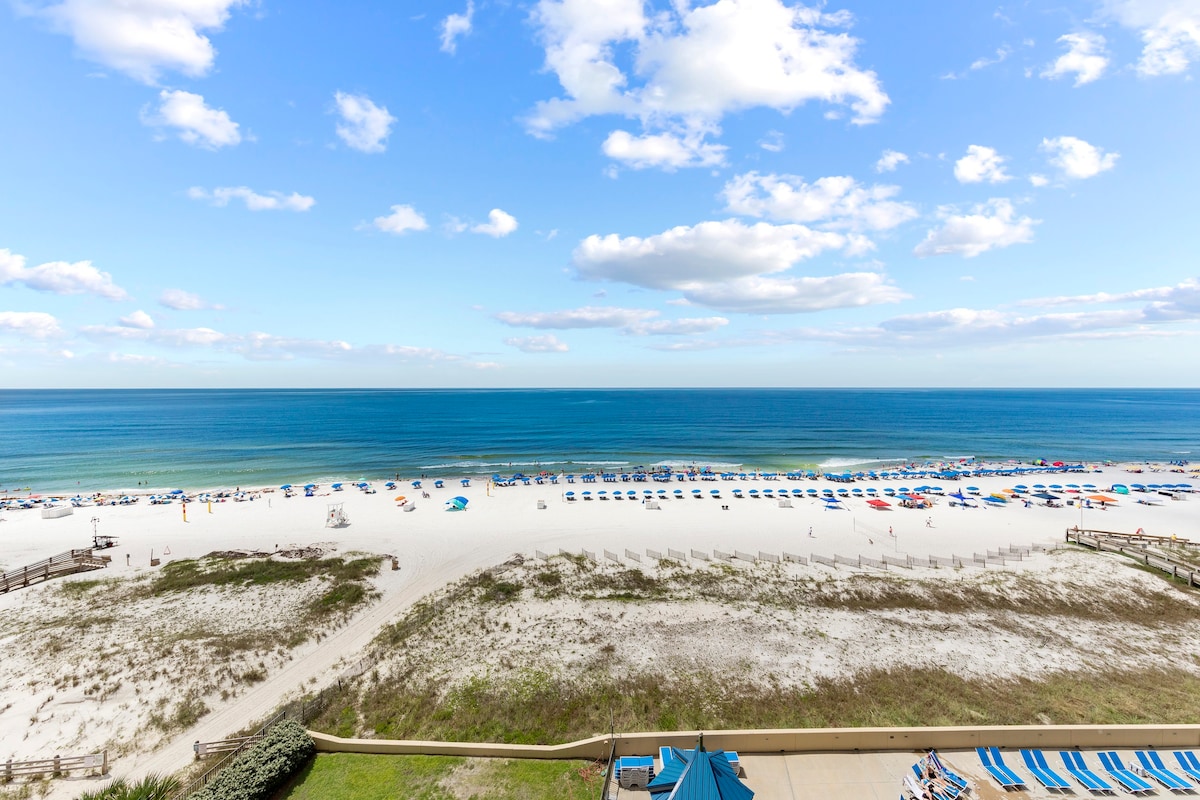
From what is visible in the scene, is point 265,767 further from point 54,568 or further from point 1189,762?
point 54,568

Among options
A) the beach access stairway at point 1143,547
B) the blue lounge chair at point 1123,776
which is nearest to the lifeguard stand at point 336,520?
the blue lounge chair at point 1123,776

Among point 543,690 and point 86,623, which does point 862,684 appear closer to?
point 543,690

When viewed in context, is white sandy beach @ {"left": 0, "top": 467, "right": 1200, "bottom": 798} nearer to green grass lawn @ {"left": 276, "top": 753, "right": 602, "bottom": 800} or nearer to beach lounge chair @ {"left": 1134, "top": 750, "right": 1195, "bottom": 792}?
green grass lawn @ {"left": 276, "top": 753, "right": 602, "bottom": 800}

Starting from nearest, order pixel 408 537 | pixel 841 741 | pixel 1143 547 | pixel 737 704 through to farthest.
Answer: pixel 841 741 → pixel 737 704 → pixel 1143 547 → pixel 408 537

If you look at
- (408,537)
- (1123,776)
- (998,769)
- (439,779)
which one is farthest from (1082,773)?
(408,537)

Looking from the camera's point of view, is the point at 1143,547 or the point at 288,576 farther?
the point at 1143,547

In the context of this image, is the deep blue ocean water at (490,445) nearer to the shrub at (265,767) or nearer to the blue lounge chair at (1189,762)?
the shrub at (265,767)
